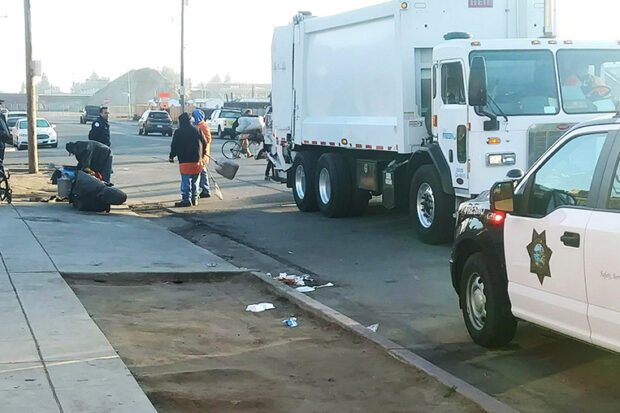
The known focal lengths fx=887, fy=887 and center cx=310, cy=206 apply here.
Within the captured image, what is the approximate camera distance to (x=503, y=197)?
21.6 feet

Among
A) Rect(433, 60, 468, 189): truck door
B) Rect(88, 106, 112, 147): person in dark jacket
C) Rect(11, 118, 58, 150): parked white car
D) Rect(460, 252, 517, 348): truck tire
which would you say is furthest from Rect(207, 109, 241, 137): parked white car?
Rect(460, 252, 517, 348): truck tire

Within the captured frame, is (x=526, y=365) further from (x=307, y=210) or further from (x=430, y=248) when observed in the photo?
(x=307, y=210)

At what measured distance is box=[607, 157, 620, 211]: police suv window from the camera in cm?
548

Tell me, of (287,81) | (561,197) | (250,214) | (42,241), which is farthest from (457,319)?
(287,81)

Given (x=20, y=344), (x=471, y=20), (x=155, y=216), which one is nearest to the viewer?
(x=20, y=344)

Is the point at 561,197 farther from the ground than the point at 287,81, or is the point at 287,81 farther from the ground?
the point at 287,81

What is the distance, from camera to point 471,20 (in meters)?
13.8

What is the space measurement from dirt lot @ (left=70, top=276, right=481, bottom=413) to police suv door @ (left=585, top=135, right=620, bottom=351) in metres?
0.96

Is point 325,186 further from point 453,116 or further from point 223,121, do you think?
point 223,121

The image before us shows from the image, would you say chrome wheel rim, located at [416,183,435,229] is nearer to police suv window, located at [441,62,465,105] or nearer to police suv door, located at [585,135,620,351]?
police suv window, located at [441,62,465,105]

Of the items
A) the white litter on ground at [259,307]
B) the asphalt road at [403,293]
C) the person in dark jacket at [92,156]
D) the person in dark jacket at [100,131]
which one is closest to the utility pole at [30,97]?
the asphalt road at [403,293]

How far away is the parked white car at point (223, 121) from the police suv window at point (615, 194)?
4452cm

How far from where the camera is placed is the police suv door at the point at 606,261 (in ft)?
17.5

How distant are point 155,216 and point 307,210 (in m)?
2.94
